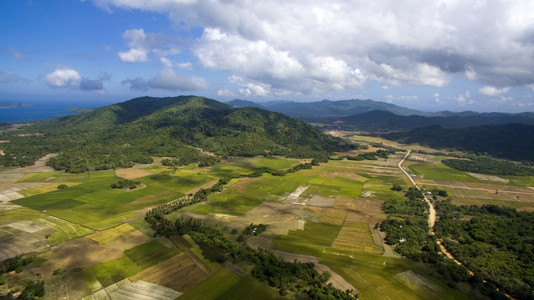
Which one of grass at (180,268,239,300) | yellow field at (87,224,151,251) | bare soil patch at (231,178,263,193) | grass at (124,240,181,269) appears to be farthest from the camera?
bare soil patch at (231,178,263,193)

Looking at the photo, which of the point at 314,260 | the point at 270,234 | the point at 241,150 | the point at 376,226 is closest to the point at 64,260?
the point at 270,234

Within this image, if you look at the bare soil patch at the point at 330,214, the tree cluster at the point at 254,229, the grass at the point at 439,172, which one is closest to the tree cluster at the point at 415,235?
the bare soil patch at the point at 330,214

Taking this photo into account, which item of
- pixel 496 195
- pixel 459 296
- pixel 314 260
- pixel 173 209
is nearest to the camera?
pixel 459 296

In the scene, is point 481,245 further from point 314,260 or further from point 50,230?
point 50,230

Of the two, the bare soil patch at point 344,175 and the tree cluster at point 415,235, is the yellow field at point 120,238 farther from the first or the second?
the bare soil patch at point 344,175

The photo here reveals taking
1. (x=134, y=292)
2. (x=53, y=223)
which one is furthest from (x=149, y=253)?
(x=53, y=223)

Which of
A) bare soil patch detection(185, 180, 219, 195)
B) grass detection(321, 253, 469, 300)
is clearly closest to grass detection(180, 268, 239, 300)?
grass detection(321, 253, 469, 300)

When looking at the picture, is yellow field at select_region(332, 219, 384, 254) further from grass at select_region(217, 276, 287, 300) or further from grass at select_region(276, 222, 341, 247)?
grass at select_region(217, 276, 287, 300)
